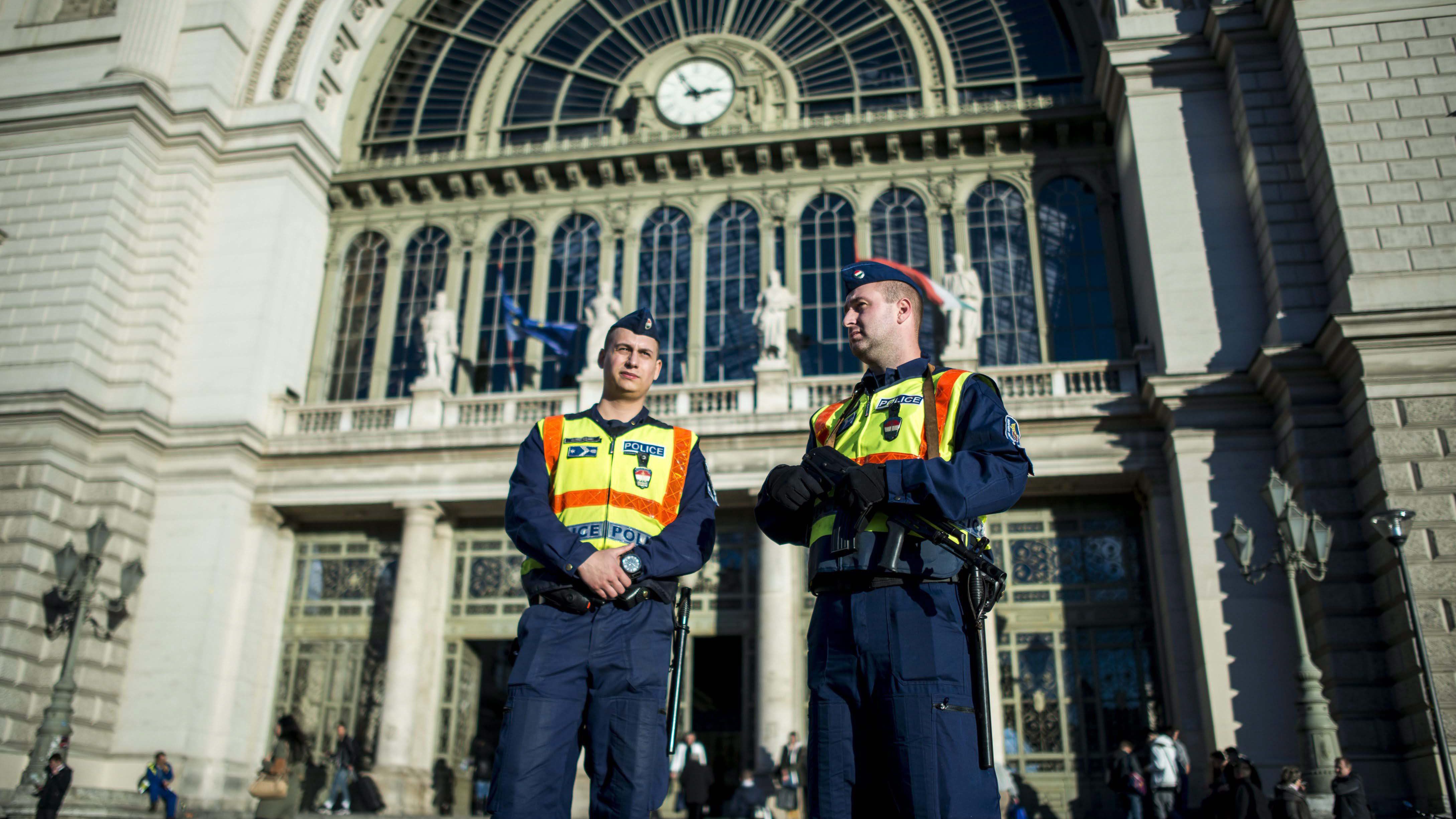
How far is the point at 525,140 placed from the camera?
86.1ft

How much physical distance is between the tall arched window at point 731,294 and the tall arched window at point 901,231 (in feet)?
8.50

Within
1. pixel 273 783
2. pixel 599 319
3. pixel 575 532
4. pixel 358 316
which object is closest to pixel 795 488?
pixel 575 532

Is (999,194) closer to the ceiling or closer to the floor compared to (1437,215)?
closer to the ceiling

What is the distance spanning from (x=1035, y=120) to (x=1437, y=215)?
28.2ft

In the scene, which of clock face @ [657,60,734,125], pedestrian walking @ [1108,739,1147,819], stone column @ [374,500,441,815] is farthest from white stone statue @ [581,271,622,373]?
pedestrian walking @ [1108,739,1147,819]

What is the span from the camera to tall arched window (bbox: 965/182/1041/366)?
2202 centimetres

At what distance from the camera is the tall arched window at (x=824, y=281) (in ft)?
74.3

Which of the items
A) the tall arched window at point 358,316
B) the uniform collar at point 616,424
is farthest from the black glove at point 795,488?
the tall arched window at point 358,316

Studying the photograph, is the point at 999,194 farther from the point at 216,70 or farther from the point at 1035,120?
the point at 216,70

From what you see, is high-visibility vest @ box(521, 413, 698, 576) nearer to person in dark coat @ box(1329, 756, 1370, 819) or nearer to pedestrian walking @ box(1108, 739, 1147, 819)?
person in dark coat @ box(1329, 756, 1370, 819)

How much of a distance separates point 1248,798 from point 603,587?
10323 mm

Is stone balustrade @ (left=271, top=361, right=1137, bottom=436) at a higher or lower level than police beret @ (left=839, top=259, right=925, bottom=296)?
higher

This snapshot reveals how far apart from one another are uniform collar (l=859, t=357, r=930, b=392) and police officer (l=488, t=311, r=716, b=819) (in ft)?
4.12

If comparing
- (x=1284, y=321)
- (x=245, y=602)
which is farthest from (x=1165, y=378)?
(x=245, y=602)
